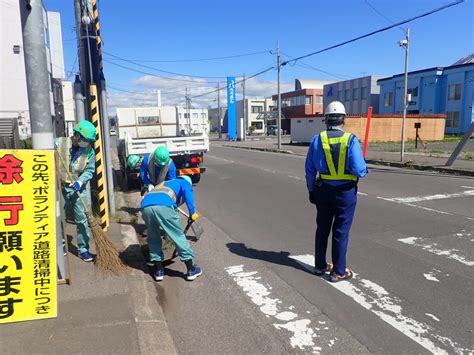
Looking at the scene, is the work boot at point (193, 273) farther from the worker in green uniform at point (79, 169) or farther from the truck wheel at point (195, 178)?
the truck wheel at point (195, 178)

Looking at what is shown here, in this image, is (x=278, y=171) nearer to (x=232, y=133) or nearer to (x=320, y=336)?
(x=320, y=336)

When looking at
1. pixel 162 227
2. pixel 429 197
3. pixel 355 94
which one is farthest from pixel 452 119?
pixel 162 227

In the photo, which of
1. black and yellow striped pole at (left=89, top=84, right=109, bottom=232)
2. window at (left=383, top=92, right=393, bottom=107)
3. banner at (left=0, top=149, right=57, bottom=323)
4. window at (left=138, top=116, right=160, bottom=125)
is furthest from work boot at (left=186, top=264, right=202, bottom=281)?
window at (left=383, top=92, right=393, bottom=107)

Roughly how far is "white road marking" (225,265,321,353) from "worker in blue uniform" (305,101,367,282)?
86 cm

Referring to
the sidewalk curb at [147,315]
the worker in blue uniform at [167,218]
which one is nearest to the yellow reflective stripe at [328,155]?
the worker in blue uniform at [167,218]

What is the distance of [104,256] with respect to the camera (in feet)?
15.6

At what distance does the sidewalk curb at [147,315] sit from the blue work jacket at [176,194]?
87 centimetres

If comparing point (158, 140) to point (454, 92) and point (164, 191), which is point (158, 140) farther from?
point (454, 92)

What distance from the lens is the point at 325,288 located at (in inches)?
170

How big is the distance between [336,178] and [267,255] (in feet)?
5.65

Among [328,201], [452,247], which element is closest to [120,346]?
[328,201]

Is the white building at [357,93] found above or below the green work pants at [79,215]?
above

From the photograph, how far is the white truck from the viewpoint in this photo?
36.0ft

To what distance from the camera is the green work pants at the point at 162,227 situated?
4250 millimetres
